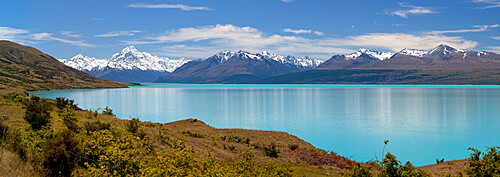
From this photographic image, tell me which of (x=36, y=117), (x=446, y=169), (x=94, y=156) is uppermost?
(x=36, y=117)

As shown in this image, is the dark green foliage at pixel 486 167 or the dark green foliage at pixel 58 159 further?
the dark green foliage at pixel 486 167

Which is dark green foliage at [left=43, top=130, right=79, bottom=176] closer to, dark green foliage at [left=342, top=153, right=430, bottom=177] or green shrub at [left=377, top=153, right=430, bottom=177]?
dark green foliage at [left=342, top=153, right=430, bottom=177]

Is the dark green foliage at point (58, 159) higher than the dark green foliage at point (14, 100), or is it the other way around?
the dark green foliage at point (14, 100)

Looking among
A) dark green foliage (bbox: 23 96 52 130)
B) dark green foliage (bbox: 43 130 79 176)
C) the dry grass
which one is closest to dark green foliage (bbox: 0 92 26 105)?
dark green foliage (bbox: 23 96 52 130)

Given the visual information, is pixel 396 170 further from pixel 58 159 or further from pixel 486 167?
pixel 58 159

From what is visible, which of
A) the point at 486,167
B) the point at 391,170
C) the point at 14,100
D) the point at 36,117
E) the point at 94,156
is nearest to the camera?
the point at 391,170

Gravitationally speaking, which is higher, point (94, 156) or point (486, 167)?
point (94, 156)

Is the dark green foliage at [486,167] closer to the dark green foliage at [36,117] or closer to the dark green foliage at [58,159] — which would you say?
the dark green foliage at [58,159]

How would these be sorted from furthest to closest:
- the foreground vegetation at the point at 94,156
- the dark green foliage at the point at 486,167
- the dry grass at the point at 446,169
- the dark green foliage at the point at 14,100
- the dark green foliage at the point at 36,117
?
1. the dark green foliage at the point at 14,100
2. the dry grass at the point at 446,169
3. the dark green foliage at the point at 36,117
4. the dark green foliage at the point at 486,167
5. the foreground vegetation at the point at 94,156

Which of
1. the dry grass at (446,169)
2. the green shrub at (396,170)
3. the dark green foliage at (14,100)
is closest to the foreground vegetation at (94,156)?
the dark green foliage at (14,100)

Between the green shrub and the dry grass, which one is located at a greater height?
the green shrub

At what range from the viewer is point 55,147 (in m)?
12.4

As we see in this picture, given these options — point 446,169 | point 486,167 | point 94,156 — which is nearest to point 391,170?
point 486,167

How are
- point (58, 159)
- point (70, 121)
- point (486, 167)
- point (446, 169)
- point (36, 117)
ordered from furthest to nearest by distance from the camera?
1. point (446, 169)
2. point (70, 121)
3. point (36, 117)
4. point (486, 167)
5. point (58, 159)
